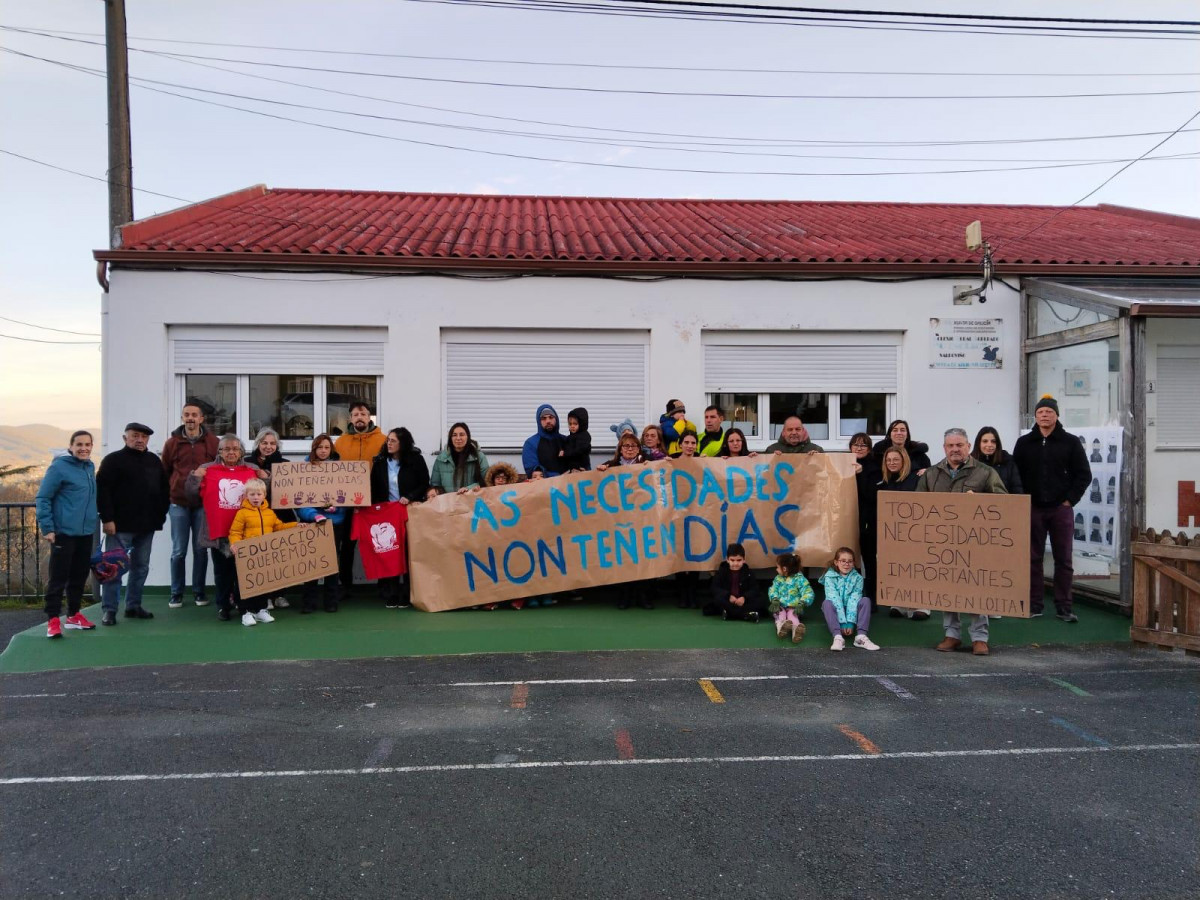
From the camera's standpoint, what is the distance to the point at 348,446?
884 centimetres

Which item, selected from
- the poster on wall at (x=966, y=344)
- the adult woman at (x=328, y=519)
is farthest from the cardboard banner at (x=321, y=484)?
the poster on wall at (x=966, y=344)

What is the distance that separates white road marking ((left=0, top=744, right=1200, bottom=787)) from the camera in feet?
14.8

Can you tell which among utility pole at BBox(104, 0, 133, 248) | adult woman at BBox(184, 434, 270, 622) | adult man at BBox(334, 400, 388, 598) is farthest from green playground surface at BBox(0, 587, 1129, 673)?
utility pole at BBox(104, 0, 133, 248)

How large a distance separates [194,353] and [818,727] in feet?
26.2

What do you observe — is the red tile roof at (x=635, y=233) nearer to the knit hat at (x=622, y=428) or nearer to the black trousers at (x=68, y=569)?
the knit hat at (x=622, y=428)

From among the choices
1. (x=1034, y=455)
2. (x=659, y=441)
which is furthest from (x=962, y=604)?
(x=659, y=441)

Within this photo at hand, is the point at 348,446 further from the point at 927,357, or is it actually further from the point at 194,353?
the point at 927,357

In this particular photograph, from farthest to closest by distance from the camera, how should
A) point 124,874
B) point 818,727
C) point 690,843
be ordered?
point 818,727, point 690,843, point 124,874

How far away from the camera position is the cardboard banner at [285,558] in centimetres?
780

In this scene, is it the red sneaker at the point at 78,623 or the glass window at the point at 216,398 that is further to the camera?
the glass window at the point at 216,398

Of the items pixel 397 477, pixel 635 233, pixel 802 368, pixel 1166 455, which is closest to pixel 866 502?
pixel 802 368

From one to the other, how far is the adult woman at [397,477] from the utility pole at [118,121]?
5.29 metres

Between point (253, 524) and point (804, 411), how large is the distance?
6416mm

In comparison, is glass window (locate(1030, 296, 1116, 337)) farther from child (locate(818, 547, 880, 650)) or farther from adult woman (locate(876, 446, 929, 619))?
child (locate(818, 547, 880, 650))
